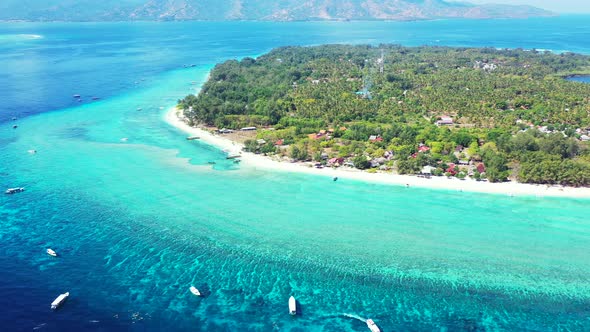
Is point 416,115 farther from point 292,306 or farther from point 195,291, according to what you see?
point 195,291

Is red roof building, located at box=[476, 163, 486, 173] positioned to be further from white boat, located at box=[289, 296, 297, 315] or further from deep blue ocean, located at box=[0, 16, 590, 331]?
white boat, located at box=[289, 296, 297, 315]

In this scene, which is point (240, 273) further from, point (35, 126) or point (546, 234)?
point (35, 126)

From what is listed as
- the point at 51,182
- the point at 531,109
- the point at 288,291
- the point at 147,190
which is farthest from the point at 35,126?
the point at 531,109

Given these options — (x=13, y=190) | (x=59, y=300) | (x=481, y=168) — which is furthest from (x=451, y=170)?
(x=13, y=190)

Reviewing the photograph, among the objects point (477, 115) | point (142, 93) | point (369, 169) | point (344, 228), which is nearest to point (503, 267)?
point (344, 228)

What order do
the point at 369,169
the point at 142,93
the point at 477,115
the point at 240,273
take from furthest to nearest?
the point at 142,93, the point at 477,115, the point at 369,169, the point at 240,273

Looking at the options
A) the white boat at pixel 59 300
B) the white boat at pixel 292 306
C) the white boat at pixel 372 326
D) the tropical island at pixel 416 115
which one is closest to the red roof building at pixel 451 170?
the tropical island at pixel 416 115

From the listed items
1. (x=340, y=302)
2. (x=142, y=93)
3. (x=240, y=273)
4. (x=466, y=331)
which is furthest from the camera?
(x=142, y=93)

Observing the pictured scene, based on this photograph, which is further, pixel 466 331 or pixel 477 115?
pixel 477 115
